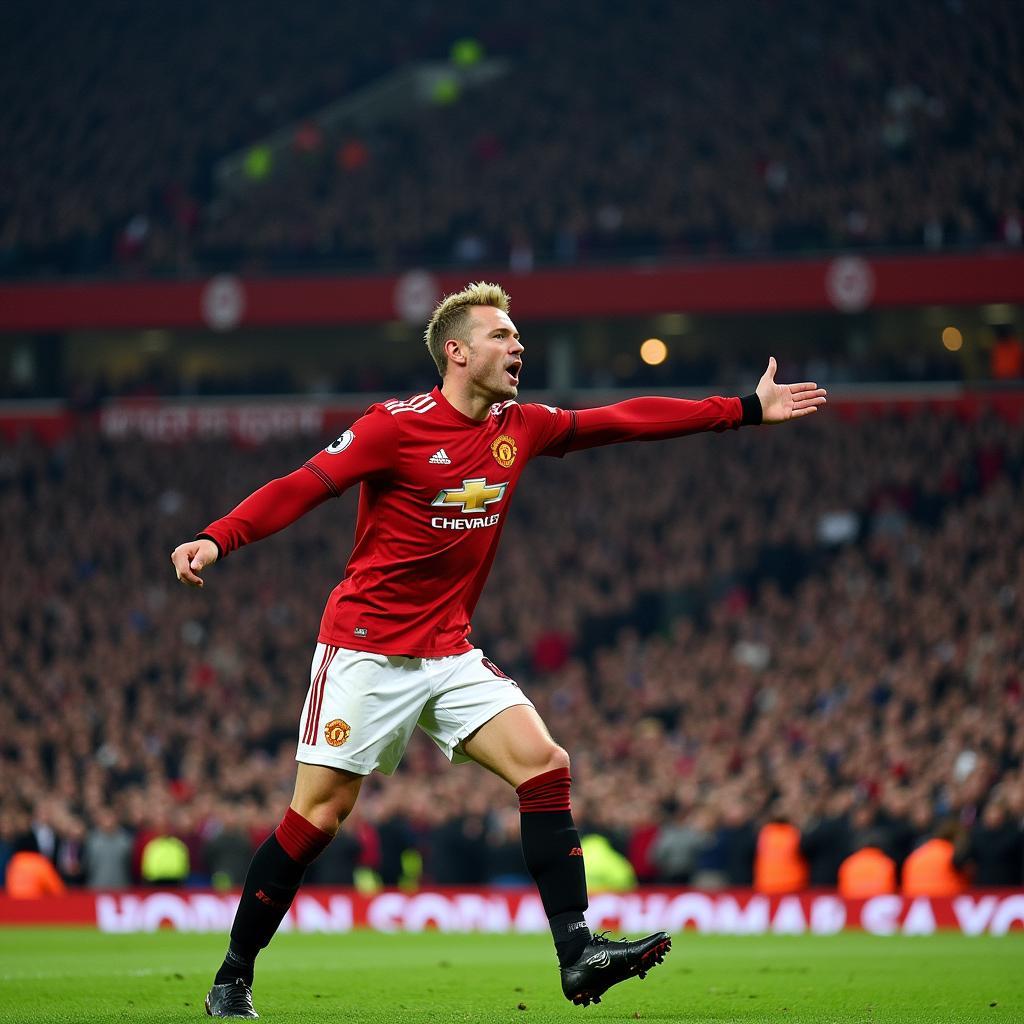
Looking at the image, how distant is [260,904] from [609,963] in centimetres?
133

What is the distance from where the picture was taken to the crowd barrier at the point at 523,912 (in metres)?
14.3

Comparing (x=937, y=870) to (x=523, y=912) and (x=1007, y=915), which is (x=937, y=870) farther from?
(x=523, y=912)

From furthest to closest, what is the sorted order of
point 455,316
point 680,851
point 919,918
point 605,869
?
point 680,851
point 605,869
point 919,918
point 455,316

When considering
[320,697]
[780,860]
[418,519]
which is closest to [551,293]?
[780,860]

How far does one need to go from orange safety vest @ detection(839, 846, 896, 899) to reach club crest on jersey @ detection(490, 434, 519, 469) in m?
9.74

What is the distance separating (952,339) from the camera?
31984 millimetres

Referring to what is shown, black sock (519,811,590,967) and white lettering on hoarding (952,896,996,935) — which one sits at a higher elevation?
black sock (519,811,590,967)

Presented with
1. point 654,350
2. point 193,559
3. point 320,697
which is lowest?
point 320,697

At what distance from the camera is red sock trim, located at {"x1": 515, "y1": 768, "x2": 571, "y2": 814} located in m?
6.47

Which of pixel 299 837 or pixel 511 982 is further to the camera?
pixel 511 982

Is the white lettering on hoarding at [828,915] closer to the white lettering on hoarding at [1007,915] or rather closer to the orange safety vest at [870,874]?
the orange safety vest at [870,874]

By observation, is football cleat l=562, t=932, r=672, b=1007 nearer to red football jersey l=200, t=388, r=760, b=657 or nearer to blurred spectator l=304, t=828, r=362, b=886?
red football jersey l=200, t=388, r=760, b=657

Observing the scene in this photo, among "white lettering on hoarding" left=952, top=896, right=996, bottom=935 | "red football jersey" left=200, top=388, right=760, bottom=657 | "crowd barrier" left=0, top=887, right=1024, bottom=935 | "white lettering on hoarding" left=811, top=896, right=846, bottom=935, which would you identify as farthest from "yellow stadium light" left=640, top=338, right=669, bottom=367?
"red football jersey" left=200, top=388, right=760, bottom=657

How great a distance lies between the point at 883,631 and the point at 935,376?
28.8 feet
